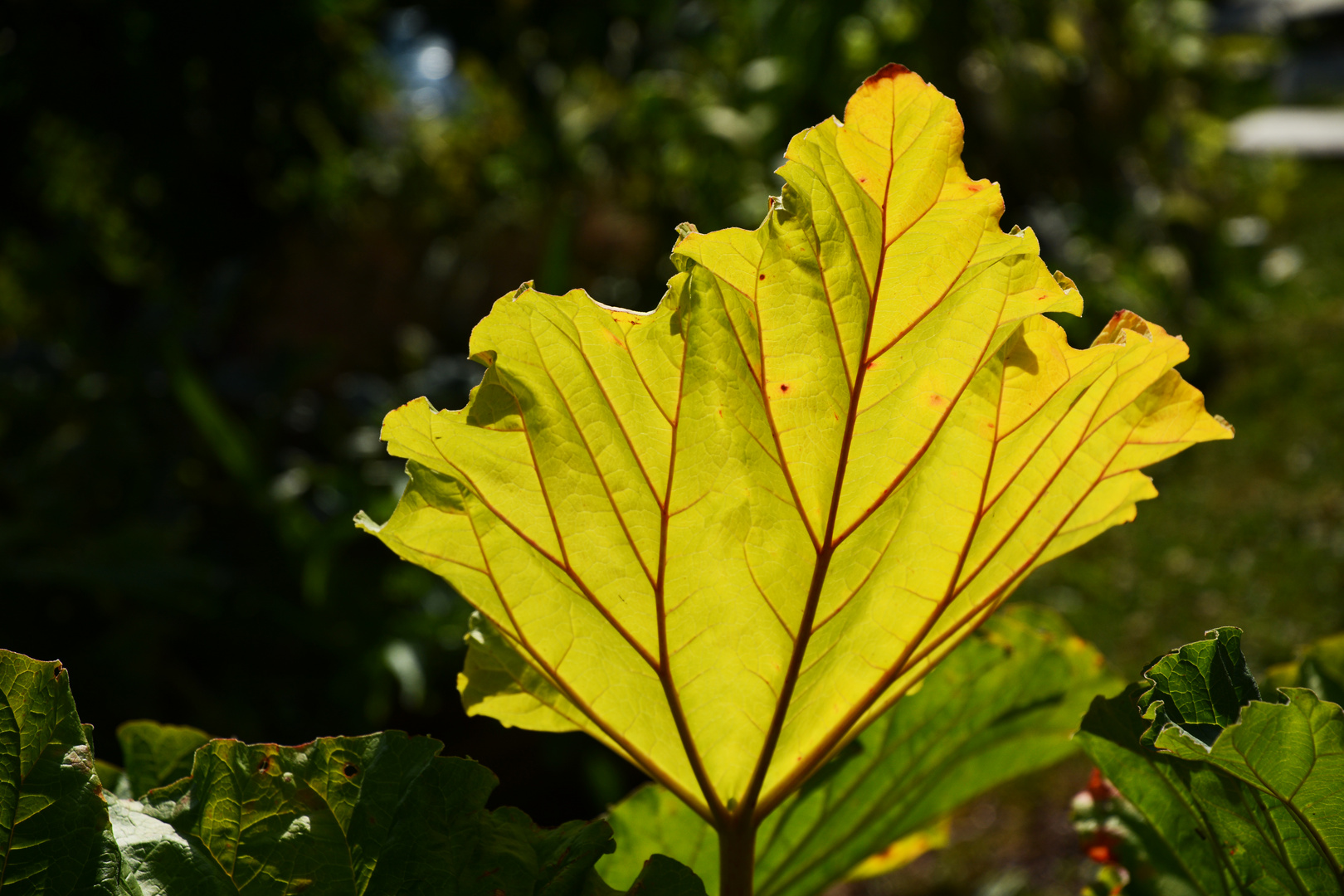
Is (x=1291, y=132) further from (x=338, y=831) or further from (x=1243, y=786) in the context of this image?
(x=338, y=831)

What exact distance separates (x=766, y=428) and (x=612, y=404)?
7cm

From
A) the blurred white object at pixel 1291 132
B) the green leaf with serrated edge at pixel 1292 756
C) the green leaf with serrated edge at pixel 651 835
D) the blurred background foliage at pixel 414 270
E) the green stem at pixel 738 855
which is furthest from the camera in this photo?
the blurred white object at pixel 1291 132

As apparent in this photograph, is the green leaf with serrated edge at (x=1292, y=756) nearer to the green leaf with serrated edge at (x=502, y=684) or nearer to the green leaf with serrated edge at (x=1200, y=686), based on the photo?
the green leaf with serrated edge at (x=1200, y=686)

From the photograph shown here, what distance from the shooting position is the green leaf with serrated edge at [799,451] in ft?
1.46

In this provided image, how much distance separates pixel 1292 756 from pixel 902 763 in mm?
256

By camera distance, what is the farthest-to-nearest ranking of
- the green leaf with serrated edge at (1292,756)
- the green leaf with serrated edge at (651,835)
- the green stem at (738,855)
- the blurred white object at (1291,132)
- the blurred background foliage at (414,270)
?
the blurred white object at (1291,132) → the blurred background foliage at (414,270) → the green leaf with serrated edge at (651,835) → the green stem at (738,855) → the green leaf with serrated edge at (1292,756)

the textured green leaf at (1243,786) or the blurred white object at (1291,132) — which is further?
the blurred white object at (1291,132)

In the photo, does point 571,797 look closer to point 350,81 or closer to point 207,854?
point 207,854

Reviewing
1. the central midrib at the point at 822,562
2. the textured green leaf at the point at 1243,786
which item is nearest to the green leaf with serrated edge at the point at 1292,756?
the textured green leaf at the point at 1243,786

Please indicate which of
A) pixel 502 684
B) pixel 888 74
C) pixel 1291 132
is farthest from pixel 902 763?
pixel 1291 132

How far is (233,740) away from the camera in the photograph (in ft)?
1.55

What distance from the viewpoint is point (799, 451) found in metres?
0.48

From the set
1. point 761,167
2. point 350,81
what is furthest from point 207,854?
point 350,81

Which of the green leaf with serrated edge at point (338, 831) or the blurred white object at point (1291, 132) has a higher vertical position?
the blurred white object at point (1291, 132)
